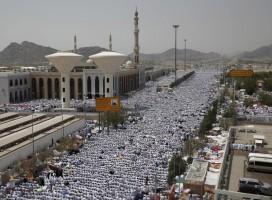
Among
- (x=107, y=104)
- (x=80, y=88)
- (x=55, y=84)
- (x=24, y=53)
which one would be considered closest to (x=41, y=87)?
(x=55, y=84)

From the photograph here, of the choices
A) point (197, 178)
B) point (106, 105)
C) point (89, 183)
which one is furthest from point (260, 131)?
point (89, 183)

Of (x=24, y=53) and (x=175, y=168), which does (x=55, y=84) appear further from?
(x=24, y=53)

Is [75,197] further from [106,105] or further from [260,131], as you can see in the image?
[260,131]

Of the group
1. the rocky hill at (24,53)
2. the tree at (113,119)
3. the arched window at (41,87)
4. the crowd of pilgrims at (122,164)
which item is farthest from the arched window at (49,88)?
the rocky hill at (24,53)

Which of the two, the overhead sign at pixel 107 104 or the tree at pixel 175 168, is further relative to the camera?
the overhead sign at pixel 107 104

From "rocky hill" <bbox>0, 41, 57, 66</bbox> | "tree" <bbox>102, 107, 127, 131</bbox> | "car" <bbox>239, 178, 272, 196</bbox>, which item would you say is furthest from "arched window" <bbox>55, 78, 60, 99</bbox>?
"rocky hill" <bbox>0, 41, 57, 66</bbox>

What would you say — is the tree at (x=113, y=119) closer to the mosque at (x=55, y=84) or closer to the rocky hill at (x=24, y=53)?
the mosque at (x=55, y=84)

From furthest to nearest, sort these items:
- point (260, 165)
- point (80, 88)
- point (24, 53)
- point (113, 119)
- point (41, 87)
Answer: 1. point (24, 53)
2. point (41, 87)
3. point (80, 88)
4. point (113, 119)
5. point (260, 165)
